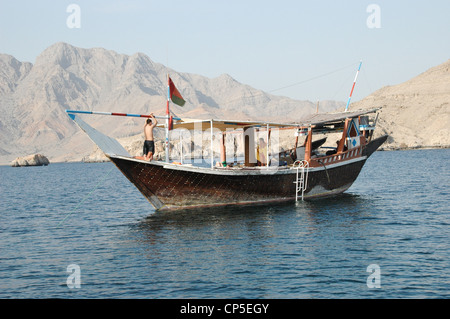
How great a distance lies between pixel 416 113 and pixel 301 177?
160808 mm

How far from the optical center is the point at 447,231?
797 inches

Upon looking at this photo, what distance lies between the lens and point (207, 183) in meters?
25.6

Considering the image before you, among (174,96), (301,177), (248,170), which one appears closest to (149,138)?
(174,96)

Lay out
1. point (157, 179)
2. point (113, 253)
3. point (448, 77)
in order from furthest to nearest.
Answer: point (448, 77)
point (157, 179)
point (113, 253)

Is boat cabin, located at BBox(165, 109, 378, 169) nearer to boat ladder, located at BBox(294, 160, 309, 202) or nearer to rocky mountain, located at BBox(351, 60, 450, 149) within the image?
boat ladder, located at BBox(294, 160, 309, 202)

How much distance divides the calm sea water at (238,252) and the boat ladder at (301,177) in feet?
3.16

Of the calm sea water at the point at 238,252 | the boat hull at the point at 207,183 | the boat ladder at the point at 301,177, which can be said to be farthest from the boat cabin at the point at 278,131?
the calm sea water at the point at 238,252

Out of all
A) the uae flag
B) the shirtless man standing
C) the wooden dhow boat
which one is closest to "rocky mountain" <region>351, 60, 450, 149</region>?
the wooden dhow boat

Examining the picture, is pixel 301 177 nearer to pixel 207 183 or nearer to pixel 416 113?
pixel 207 183

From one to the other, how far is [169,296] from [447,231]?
42.3 ft

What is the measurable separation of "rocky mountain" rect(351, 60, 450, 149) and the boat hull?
129 metres

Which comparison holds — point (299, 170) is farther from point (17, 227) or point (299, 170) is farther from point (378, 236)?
point (17, 227)

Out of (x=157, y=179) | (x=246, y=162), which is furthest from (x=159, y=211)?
(x=246, y=162)

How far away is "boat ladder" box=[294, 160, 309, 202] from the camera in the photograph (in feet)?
93.1
